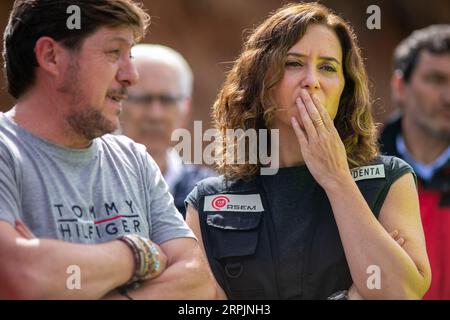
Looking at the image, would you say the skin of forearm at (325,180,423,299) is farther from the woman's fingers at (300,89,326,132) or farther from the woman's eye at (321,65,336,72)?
the woman's eye at (321,65,336,72)

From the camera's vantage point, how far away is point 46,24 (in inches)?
116

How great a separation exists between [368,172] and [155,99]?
89.4 inches

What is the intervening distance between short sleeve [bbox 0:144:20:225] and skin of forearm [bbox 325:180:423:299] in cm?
103

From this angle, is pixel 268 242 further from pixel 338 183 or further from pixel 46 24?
pixel 46 24

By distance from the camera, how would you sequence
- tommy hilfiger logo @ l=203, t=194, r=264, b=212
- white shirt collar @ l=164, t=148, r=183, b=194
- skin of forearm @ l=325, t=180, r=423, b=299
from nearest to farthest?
skin of forearm @ l=325, t=180, r=423, b=299 < tommy hilfiger logo @ l=203, t=194, r=264, b=212 < white shirt collar @ l=164, t=148, r=183, b=194

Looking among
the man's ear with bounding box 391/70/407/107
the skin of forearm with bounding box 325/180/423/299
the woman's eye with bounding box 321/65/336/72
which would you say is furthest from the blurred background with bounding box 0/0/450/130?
the skin of forearm with bounding box 325/180/423/299

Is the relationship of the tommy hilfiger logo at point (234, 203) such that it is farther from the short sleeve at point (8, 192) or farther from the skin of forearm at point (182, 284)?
the short sleeve at point (8, 192)

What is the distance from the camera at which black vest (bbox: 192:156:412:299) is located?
305cm

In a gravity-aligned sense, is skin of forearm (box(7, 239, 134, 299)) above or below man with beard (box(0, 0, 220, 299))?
below

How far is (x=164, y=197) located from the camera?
310 cm

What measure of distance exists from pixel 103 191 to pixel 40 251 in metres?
0.40

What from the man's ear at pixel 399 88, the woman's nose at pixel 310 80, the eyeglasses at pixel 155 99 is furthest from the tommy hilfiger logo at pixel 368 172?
the man's ear at pixel 399 88

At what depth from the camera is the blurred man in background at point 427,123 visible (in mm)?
4785
